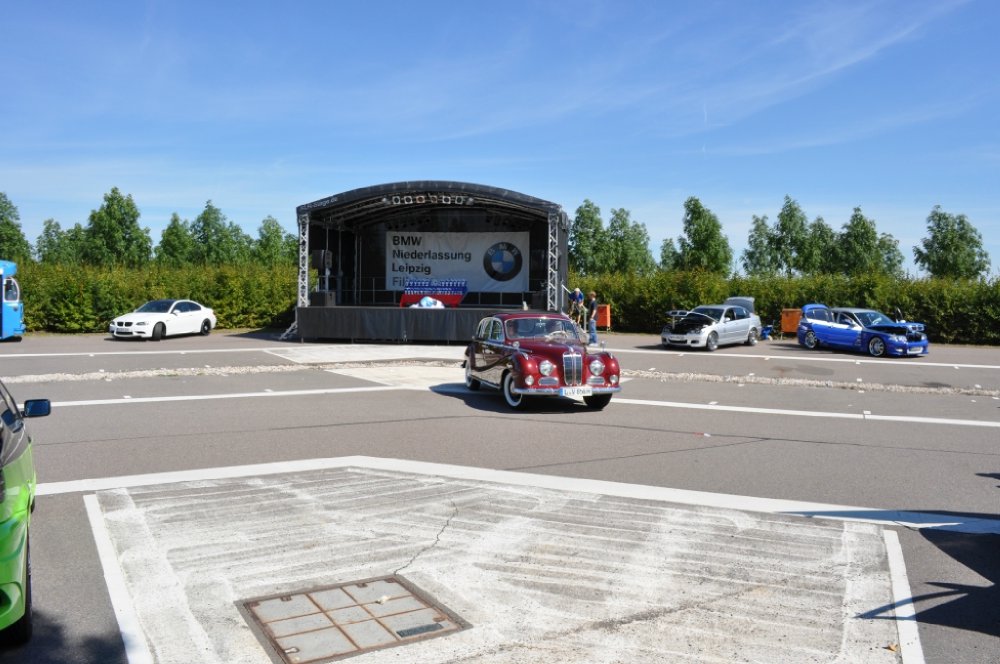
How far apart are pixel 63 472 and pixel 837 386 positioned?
15268 mm

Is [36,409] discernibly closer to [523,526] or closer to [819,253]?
[523,526]

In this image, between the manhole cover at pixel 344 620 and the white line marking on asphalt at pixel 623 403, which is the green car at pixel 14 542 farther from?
the white line marking on asphalt at pixel 623 403

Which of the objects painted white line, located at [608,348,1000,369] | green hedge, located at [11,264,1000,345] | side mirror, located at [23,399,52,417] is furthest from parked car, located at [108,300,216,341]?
side mirror, located at [23,399,52,417]

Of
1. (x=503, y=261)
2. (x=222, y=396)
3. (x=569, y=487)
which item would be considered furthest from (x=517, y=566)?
(x=503, y=261)

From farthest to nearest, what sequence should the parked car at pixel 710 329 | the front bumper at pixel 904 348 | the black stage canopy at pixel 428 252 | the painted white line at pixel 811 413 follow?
the black stage canopy at pixel 428 252
the parked car at pixel 710 329
the front bumper at pixel 904 348
the painted white line at pixel 811 413

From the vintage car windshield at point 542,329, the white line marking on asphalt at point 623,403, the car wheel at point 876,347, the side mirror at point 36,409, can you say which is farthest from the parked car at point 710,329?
the side mirror at point 36,409

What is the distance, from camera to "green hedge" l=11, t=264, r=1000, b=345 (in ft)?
102

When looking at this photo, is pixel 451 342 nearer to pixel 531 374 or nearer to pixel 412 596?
pixel 531 374

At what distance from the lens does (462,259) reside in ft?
111

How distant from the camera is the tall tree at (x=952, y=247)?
59.2m

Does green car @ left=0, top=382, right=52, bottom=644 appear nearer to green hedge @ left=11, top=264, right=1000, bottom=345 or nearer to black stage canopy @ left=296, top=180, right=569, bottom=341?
black stage canopy @ left=296, top=180, right=569, bottom=341

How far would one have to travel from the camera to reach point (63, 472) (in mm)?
8406

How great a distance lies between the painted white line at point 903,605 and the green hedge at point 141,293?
31.0m

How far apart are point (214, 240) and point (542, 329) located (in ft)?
242
